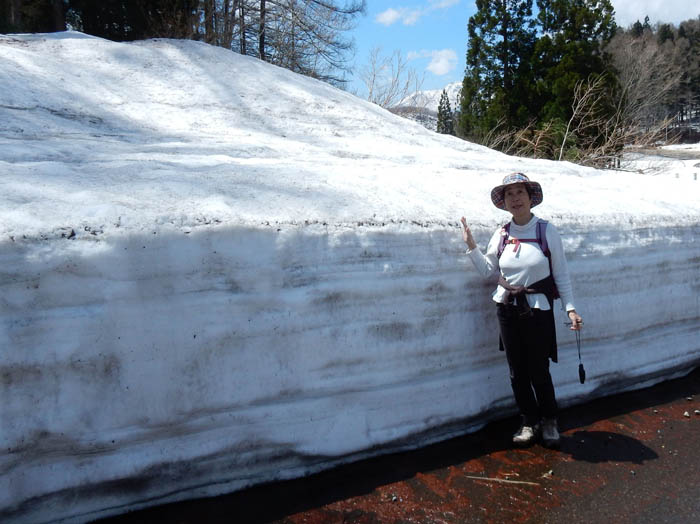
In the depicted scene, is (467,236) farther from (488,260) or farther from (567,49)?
(567,49)

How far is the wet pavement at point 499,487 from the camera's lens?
90.9 inches

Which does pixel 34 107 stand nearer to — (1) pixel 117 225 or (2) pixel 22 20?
(1) pixel 117 225

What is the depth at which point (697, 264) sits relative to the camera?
13.1 feet

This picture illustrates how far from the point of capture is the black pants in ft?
9.09

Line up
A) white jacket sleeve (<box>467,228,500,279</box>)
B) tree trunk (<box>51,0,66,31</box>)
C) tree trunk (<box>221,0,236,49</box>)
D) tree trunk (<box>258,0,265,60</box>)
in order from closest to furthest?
white jacket sleeve (<box>467,228,500,279</box>), tree trunk (<box>51,0,66,31</box>), tree trunk (<box>221,0,236,49</box>), tree trunk (<box>258,0,265,60</box>)

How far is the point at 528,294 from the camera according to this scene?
2.76 m

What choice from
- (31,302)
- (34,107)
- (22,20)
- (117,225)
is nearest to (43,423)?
(31,302)

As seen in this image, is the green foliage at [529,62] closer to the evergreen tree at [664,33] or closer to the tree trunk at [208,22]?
the tree trunk at [208,22]

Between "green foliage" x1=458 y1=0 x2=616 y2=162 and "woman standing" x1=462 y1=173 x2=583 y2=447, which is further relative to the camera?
"green foliage" x1=458 y1=0 x2=616 y2=162

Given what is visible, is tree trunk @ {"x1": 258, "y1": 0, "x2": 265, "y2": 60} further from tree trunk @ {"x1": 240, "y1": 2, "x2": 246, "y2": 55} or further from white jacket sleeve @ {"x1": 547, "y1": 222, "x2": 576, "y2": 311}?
white jacket sleeve @ {"x1": 547, "y1": 222, "x2": 576, "y2": 311}

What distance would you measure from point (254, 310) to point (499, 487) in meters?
1.43

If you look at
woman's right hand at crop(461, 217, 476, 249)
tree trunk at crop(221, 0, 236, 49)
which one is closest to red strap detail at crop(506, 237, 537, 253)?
woman's right hand at crop(461, 217, 476, 249)

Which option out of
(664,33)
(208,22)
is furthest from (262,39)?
(664,33)

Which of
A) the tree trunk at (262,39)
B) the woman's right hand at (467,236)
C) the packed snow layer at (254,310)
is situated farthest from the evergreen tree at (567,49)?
the woman's right hand at (467,236)
